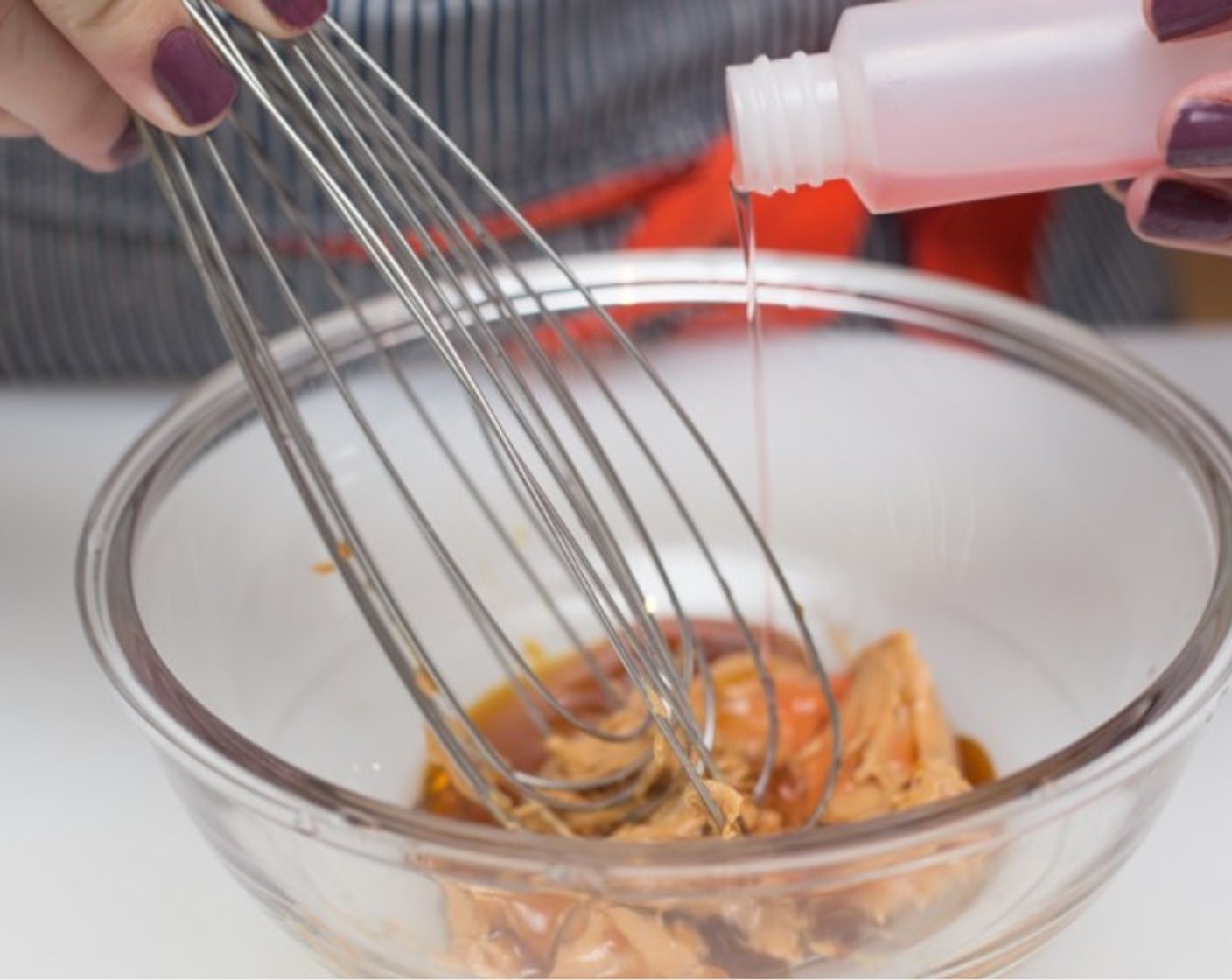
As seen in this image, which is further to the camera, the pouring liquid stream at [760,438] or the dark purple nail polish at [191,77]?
the pouring liquid stream at [760,438]

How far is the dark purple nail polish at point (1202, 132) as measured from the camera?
428 millimetres

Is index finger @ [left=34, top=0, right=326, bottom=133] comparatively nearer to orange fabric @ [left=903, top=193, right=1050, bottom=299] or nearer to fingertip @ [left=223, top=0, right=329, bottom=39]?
fingertip @ [left=223, top=0, right=329, bottom=39]

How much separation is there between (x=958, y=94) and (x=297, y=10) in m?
0.16

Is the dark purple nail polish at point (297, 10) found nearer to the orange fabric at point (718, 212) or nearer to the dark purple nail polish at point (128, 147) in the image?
the dark purple nail polish at point (128, 147)

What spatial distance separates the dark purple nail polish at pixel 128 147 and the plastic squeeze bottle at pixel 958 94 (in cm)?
20

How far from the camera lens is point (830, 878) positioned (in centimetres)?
37

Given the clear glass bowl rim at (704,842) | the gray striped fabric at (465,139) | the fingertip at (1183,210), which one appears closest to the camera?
the clear glass bowl rim at (704,842)

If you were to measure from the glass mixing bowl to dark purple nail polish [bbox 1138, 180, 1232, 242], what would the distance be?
68 mm

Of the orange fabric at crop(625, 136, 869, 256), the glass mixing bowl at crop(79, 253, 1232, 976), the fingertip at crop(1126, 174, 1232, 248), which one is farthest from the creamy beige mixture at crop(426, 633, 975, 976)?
the orange fabric at crop(625, 136, 869, 256)

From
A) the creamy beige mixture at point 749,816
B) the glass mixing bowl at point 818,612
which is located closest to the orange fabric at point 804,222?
the glass mixing bowl at point 818,612

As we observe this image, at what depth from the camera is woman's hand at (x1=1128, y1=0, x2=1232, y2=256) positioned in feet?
1.39

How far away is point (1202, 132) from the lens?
43 centimetres

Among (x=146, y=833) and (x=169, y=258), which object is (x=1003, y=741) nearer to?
(x=146, y=833)

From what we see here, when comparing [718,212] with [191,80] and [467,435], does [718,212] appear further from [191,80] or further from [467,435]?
[191,80]
